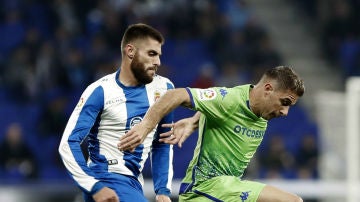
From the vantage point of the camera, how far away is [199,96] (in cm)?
528

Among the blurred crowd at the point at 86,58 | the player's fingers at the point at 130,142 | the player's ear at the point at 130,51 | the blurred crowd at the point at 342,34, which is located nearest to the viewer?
the player's fingers at the point at 130,142

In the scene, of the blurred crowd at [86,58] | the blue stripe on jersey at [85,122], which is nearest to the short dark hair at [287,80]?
the blue stripe on jersey at [85,122]

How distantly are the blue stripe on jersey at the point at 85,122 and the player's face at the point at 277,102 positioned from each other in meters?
1.06

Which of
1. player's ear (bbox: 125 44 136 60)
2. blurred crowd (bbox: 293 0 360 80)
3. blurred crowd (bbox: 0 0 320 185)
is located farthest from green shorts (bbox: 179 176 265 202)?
blurred crowd (bbox: 293 0 360 80)

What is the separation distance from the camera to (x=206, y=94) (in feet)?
17.5

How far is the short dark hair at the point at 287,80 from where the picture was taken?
543cm

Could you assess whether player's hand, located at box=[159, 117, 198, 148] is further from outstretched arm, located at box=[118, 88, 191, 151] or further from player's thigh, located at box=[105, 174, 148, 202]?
outstretched arm, located at box=[118, 88, 191, 151]

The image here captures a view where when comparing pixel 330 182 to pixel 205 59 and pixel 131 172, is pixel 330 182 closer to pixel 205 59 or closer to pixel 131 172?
pixel 205 59

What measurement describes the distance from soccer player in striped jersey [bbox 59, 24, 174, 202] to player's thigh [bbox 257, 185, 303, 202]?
2.50ft

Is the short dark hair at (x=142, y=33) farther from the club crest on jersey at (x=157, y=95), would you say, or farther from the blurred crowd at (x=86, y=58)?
the blurred crowd at (x=86, y=58)

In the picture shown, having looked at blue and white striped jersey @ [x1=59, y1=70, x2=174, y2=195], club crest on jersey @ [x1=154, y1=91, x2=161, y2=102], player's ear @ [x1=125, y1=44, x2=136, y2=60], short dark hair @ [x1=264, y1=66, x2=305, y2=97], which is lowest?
blue and white striped jersey @ [x1=59, y1=70, x2=174, y2=195]

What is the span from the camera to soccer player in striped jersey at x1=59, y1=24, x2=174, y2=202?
18.0ft

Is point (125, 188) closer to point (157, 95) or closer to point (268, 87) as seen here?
point (157, 95)

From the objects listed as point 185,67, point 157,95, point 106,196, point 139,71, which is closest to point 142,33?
point 139,71
